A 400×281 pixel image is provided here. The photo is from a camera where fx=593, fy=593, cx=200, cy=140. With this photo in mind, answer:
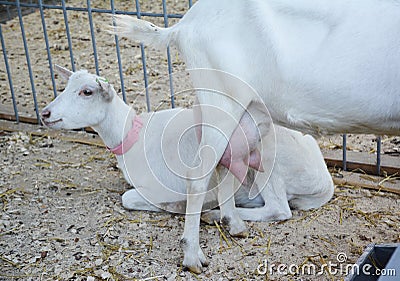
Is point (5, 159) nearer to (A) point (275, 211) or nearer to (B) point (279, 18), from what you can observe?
(A) point (275, 211)

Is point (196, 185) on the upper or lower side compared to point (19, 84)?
upper

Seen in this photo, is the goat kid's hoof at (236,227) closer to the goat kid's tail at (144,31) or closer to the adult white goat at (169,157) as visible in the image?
the adult white goat at (169,157)

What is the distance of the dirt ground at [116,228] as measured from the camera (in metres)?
3.39

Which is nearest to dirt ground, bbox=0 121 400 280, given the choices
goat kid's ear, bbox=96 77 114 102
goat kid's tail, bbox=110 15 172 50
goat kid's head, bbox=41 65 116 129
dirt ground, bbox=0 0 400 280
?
dirt ground, bbox=0 0 400 280

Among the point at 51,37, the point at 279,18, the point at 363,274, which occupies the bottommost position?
the point at 51,37

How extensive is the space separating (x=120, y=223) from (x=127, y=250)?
0.32 m

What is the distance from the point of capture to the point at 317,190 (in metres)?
3.87

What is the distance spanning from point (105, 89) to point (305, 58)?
149 cm

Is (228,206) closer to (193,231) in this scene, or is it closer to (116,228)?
(193,231)

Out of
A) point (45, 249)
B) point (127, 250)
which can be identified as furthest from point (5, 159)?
point (127, 250)

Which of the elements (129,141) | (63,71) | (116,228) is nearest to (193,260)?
(116,228)

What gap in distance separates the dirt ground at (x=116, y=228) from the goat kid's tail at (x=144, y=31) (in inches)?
31.9

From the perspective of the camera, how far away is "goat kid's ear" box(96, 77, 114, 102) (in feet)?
12.5

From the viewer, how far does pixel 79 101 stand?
12.6 feet
